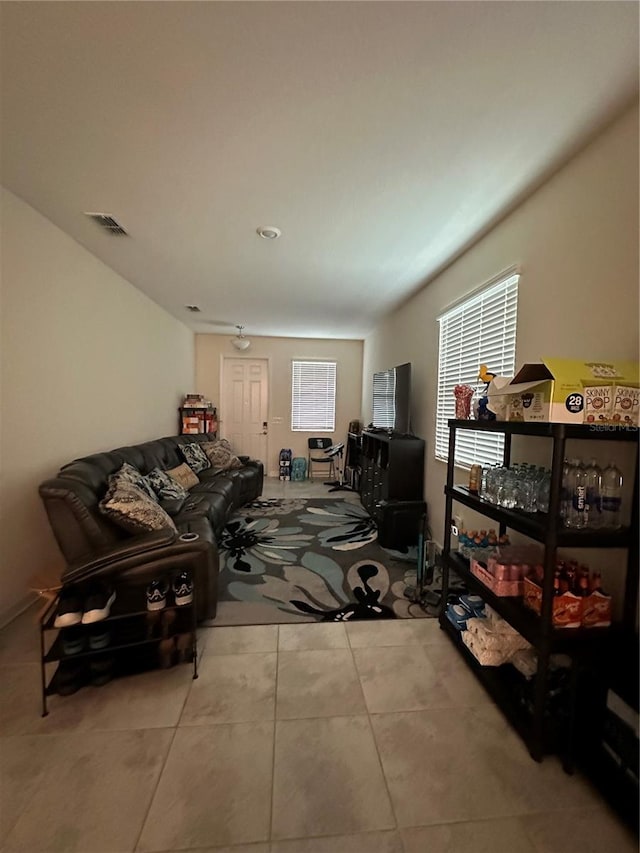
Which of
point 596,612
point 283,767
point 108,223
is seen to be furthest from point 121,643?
point 108,223

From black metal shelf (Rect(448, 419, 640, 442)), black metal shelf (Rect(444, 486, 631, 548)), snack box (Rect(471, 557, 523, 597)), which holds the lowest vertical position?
snack box (Rect(471, 557, 523, 597))

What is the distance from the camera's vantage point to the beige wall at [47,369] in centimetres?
208

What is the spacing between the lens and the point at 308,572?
9.06 feet

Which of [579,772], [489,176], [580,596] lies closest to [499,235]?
[489,176]

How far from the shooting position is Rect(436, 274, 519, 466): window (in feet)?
7.25

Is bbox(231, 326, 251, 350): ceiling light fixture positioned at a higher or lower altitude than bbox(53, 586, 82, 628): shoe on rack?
higher

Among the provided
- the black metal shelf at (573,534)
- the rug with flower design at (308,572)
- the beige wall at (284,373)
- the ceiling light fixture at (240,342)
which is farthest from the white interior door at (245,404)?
the black metal shelf at (573,534)

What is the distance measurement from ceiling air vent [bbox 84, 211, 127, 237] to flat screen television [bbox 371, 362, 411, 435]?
2745 mm

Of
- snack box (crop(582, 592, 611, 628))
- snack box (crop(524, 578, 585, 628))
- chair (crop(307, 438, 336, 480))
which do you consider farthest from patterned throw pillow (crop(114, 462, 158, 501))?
chair (crop(307, 438, 336, 480))

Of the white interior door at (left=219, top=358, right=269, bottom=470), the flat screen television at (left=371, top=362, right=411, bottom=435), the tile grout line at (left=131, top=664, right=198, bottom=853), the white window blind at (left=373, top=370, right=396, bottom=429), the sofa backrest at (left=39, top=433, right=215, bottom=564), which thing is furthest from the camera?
the white interior door at (left=219, top=358, right=269, bottom=470)

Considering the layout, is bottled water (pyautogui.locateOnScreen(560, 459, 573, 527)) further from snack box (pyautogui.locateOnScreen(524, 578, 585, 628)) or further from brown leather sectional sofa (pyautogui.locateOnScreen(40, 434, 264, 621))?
brown leather sectional sofa (pyautogui.locateOnScreen(40, 434, 264, 621))

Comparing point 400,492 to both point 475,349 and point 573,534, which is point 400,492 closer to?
point 475,349

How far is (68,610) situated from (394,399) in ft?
10.8

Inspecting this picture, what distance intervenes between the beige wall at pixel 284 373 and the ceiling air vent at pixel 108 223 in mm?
3643
